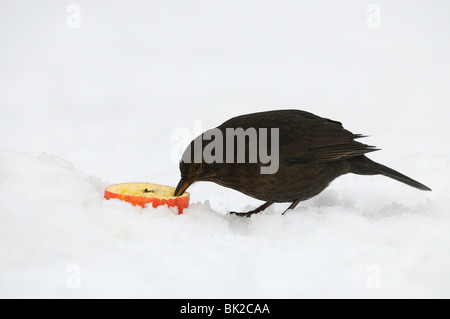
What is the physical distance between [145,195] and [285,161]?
1.22 metres

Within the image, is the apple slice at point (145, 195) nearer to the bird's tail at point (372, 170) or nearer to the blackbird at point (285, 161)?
the blackbird at point (285, 161)

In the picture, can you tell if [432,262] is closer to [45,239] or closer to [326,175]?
[326,175]

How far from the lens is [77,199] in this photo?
12.4ft

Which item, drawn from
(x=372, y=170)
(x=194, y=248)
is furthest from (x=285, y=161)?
(x=194, y=248)

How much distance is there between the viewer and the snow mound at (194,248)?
278 centimetres

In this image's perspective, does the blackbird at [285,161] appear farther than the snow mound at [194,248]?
Yes

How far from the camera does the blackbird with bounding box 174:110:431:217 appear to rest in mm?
4328

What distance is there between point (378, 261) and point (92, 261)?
1.73 meters

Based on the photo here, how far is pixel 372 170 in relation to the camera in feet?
16.1

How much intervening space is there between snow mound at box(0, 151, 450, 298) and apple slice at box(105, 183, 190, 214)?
4.4 inches

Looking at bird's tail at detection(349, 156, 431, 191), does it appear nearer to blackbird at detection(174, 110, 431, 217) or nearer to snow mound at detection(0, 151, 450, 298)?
blackbird at detection(174, 110, 431, 217)

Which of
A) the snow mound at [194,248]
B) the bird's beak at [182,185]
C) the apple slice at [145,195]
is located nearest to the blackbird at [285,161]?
Answer: the bird's beak at [182,185]

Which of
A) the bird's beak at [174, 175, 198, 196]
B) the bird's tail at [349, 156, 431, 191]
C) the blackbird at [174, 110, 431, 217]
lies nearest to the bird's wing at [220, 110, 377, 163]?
the blackbird at [174, 110, 431, 217]

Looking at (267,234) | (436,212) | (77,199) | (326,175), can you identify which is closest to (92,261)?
(77,199)
